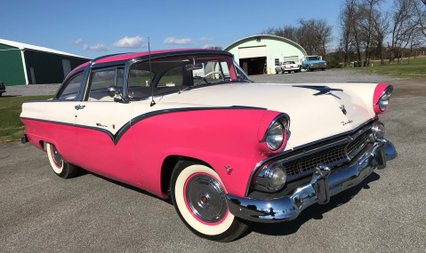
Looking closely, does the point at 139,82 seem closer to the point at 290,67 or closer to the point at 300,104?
the point at 300,104

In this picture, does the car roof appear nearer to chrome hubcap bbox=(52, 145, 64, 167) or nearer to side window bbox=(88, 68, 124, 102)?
side window bbox=(88, 68, 124, 102)

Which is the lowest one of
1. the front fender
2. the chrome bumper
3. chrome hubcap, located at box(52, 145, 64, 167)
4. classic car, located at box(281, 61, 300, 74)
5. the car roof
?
classic car, located at box(281, 61, 300, 74)

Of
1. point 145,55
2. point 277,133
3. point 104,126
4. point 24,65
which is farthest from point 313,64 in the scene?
point 277,133

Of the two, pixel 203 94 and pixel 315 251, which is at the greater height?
pixel 203 94

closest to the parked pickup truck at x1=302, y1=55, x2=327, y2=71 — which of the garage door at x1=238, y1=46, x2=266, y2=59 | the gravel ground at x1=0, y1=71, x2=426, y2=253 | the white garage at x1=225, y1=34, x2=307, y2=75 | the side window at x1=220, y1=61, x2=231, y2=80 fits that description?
the white garage at x1=225, y1=34, x2=307, y2=75

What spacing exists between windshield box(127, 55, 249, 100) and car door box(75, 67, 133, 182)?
0.56ft

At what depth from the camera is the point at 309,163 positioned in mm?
2906

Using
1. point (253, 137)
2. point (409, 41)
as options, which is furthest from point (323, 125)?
point (409, 41)

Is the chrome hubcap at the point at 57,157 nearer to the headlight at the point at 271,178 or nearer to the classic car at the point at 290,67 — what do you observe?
the headlight at the point at 271,178

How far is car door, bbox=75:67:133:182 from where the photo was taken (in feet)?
11.9

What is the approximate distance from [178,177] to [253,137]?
0.92 metres

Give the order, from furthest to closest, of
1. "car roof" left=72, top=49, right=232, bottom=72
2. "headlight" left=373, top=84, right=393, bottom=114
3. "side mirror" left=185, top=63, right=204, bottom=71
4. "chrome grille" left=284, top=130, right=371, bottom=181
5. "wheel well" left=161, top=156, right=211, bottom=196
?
"side mirror" left=185, top=63, right=204, bottom=71
"car roof" left=72, top=49, right=232, bottom=72
"headlight" left=373, top=84, right=393, bottom=114
"wheel well" left=161, top=156, right=211, bottom=196
"chrome grille" left=284, top=130, right=371, bottom=181

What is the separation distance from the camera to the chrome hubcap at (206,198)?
116 inches

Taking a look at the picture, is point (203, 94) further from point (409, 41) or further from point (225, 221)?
point (409, 41)
